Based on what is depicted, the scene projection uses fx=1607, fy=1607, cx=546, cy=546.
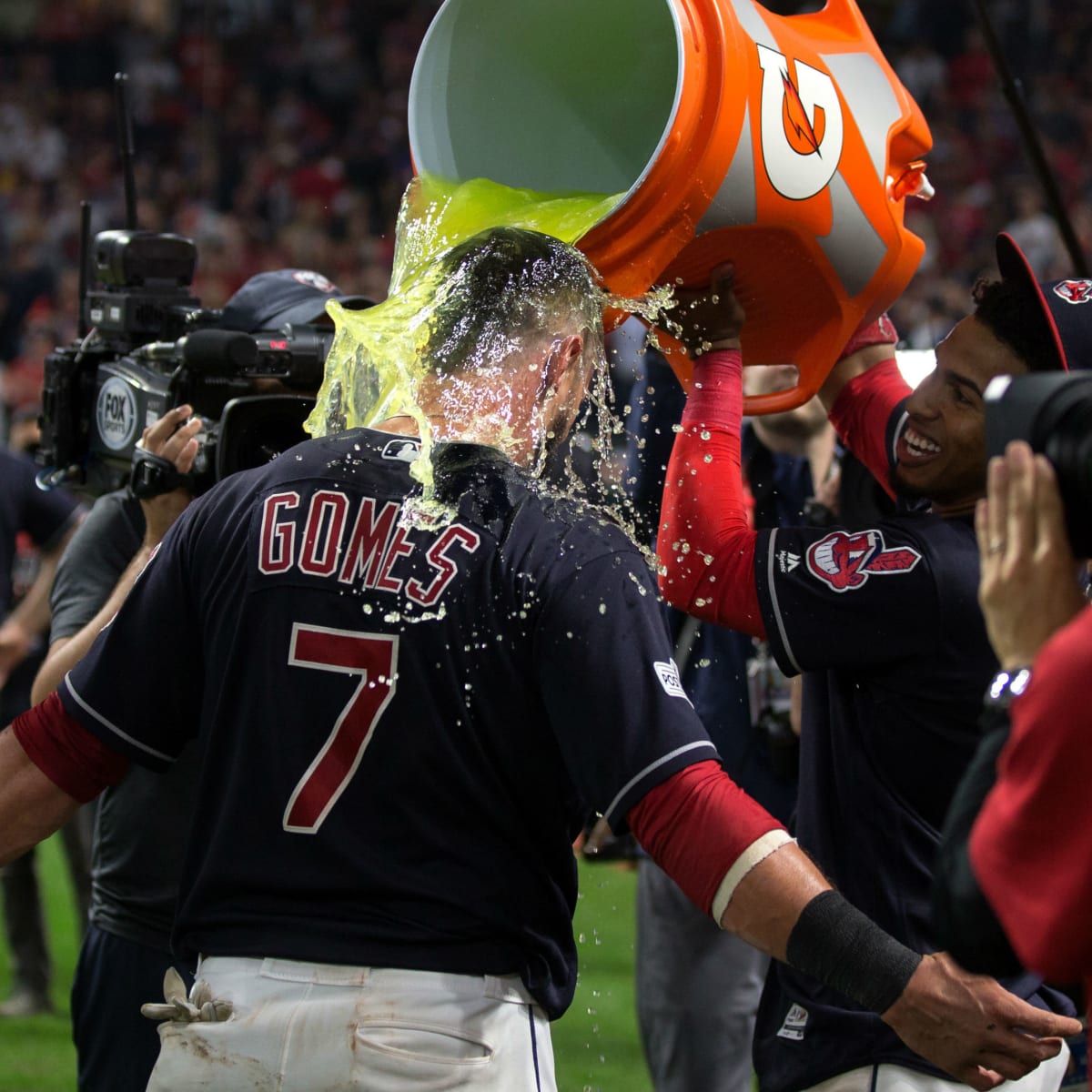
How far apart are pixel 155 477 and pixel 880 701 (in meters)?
1.33

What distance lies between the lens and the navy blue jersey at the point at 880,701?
2.32m

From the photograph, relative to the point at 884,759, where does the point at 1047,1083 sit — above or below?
below

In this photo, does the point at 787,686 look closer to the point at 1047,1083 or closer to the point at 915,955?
the point at 1047,1083

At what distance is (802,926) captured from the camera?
1.91 m

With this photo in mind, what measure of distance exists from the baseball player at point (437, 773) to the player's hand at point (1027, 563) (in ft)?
1.68

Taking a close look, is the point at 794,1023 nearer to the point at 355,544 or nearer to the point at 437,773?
the point at 437,773

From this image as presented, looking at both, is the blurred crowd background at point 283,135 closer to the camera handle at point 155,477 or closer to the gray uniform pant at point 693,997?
the gray uniform pant at point 693,997

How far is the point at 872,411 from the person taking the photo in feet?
9.36

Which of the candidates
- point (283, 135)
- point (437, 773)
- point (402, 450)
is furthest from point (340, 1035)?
point (283, 135)

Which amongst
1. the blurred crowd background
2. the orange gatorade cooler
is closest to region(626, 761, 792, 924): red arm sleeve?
the orange gatorade cooler

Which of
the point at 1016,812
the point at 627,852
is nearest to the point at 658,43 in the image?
the point at 1016,812

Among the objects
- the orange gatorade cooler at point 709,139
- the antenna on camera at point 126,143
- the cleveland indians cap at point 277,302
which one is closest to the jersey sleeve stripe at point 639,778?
the orange gatorade cooler at point 709,139

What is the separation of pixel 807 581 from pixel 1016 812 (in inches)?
38.9

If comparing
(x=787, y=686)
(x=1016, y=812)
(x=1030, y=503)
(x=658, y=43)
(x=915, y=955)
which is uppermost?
(x=658, y=43)
